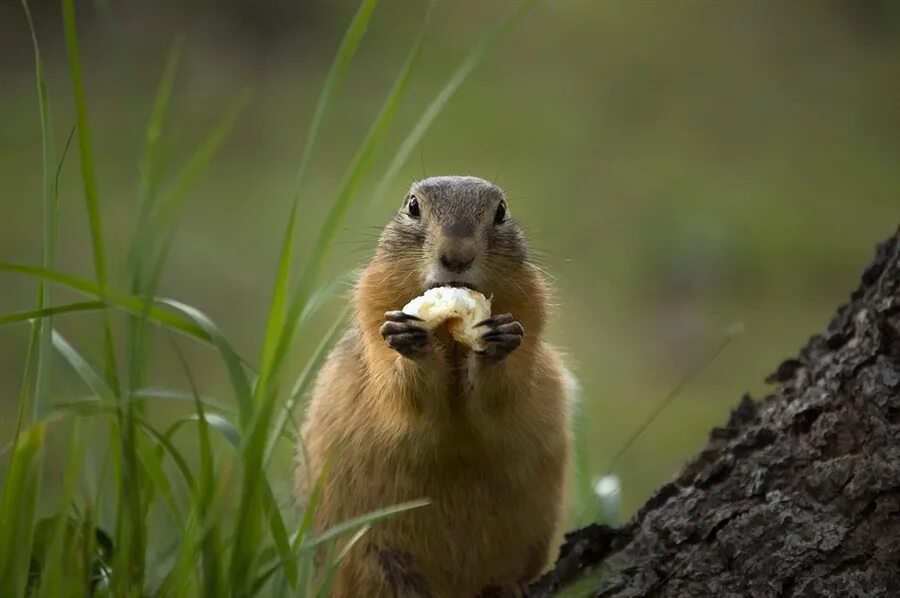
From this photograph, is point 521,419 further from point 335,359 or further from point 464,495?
point 335,359

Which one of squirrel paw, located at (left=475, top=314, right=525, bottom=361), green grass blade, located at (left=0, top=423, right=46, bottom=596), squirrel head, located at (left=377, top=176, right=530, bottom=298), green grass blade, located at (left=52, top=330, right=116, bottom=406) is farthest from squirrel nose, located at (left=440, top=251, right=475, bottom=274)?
green grass blade, located at (left=0, top=423, right=46, bottom=596)

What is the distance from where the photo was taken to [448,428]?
135 inches

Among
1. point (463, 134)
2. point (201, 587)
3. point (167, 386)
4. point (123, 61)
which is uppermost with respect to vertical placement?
point (463, 134)

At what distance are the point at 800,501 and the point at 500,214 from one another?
1.11 m

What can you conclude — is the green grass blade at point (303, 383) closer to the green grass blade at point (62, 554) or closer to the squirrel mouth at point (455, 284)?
the squirrel mouth at point (455, 284)

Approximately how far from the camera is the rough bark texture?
2762 mm

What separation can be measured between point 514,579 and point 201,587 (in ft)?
4.24

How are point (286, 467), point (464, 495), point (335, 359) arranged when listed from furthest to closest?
point (286, 467) < point (335, 359) < point (464, 495)

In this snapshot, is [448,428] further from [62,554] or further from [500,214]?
[62,554]

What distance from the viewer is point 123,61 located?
2717mm

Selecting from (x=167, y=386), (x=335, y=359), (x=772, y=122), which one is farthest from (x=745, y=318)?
(x=335, y=359)

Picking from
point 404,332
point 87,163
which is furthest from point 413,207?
point 87,163

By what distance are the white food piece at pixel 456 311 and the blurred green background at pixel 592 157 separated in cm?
283

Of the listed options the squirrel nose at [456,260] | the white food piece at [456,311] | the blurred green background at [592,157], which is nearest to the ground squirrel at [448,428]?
the squirrel nose at [456,260]
